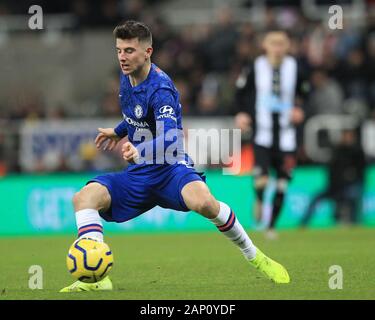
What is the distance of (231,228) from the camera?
311 inches

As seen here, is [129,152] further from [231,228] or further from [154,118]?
[231,228]

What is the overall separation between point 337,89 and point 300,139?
1.66 metres

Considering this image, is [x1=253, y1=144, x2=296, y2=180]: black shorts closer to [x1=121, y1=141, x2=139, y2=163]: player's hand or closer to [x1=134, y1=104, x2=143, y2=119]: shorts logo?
[x1=134, y1=104, x2=143, y2=119]: shorts logo

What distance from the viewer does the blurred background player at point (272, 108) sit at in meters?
13.8

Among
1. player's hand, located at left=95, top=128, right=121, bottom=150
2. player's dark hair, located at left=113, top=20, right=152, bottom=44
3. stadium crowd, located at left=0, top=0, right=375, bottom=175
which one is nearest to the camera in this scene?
player's dark hair, located at left=113, top=20, right=152, bottom=44

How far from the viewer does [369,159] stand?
60.5 feet

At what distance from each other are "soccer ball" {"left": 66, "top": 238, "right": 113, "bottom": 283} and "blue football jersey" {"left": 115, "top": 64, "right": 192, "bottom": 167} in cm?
84

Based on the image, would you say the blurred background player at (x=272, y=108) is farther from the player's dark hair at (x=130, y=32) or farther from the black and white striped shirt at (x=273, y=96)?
the player's dark hair at (x=130, y=32)

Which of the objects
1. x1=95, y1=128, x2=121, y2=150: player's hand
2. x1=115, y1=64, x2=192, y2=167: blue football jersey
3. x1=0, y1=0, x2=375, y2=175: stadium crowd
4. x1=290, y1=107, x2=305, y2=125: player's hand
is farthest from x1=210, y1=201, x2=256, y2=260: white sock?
x1=0, y1=0, x2=375, y2=175: stadium crowd

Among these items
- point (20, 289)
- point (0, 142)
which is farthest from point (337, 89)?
point (20, 289)

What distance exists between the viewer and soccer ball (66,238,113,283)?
7.26 meters

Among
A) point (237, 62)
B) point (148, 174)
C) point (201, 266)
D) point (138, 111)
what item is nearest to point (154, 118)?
point (138, 111)

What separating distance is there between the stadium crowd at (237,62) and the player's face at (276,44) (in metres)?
4.91

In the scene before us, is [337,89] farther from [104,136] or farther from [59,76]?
[104,136]
